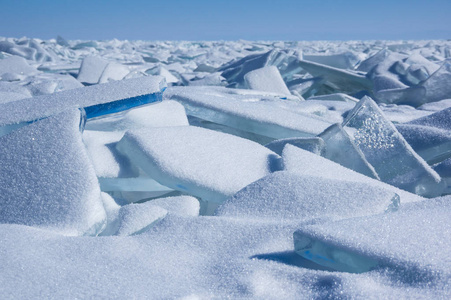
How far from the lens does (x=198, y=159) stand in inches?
40.1

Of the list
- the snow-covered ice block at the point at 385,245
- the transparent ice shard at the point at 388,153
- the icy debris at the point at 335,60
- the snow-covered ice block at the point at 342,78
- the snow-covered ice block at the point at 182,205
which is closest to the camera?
the snow-covered ice block at the point at 385,245

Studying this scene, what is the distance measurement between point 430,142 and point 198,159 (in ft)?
2.05

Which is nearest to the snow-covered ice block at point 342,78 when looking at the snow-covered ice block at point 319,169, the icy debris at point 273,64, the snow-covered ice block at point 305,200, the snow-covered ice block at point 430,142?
the icy debris at point 273,64

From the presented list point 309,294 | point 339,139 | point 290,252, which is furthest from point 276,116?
point 309,294

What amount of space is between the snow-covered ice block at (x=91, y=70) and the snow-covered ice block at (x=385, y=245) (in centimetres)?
221

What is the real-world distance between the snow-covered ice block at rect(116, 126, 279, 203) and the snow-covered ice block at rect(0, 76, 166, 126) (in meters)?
0.15

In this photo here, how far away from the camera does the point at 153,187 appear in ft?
3.45

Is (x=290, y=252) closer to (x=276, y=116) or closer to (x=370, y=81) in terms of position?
(x=276, y=116)

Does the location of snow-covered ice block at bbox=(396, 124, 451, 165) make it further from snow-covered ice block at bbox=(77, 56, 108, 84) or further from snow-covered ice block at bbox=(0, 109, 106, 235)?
snow-covered ice block at bbox=(77, 56, 108, 84)

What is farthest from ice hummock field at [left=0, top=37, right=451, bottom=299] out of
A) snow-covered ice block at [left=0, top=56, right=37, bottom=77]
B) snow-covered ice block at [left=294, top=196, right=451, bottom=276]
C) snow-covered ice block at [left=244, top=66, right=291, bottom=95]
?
snow-covered ice block at [left=0, top=56, right=37, bottom=77]

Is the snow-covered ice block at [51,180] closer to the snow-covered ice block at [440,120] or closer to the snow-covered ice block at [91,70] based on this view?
the snow-covered ice block at [440,120]

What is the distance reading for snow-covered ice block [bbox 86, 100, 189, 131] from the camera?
1269mm

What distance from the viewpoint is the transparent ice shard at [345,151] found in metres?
1.09

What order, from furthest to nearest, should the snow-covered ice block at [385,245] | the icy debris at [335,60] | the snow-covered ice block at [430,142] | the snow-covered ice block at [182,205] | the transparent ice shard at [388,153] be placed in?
the icy debris at [335,60] → the snow-covered ice block at [430,142] → the transparent ice shard at [388,153] → the snow-covered ice block at [182,205] → the snow-covered ice block at [385,245]
